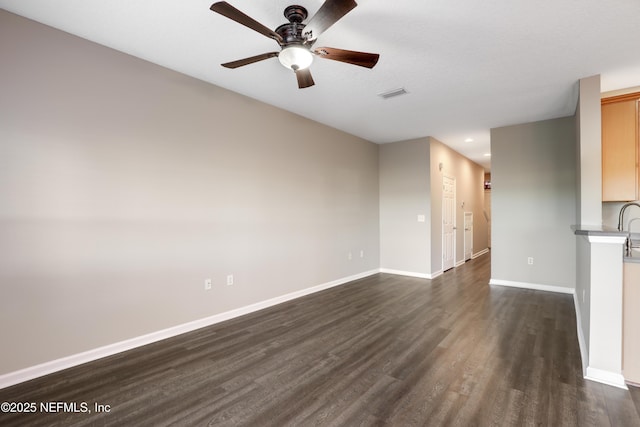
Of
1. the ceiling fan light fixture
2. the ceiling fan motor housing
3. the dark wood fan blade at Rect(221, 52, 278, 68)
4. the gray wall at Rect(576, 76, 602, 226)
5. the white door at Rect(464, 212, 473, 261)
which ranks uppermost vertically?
the ceiling fan motor housing

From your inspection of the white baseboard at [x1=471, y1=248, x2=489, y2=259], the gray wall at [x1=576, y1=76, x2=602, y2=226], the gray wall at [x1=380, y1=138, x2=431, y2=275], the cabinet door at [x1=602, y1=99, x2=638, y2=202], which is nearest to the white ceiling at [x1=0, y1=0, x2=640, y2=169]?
the gray wall at [x1=576, y1=76, x2=602, y2=226]

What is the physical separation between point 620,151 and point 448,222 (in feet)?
10.8

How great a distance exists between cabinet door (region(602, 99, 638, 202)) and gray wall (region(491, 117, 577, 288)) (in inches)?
41.8

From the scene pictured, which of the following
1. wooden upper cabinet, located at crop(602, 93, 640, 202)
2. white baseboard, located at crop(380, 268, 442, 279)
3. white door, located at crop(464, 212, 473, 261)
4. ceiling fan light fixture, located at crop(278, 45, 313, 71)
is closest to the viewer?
ceiling fan light fixture, located at crop(278, 45, 313, 71)

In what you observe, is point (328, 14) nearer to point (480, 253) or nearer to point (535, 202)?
point (535, 202)

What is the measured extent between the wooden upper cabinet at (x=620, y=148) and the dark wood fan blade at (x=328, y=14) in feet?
11.6

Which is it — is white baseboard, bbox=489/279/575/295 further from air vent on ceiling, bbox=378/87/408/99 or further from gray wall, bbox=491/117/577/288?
air vent on ceiling, bbox=378/87/408/99

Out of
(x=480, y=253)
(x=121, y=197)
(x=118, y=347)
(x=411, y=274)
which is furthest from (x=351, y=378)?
(x=480, y=253)

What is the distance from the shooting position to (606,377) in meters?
2.14

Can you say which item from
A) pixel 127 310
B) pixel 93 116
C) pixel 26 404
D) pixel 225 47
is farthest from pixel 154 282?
pixel 225 47

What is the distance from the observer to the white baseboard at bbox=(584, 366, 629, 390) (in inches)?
82.8

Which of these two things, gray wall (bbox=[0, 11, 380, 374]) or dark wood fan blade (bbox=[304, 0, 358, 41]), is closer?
dark wood fan blade (bbox=[304, 0, 358, 41])

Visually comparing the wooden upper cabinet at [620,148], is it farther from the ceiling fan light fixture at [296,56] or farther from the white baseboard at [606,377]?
the ceiling fan light fixture at [296,56]

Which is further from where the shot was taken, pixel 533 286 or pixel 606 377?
pixel 533 286
